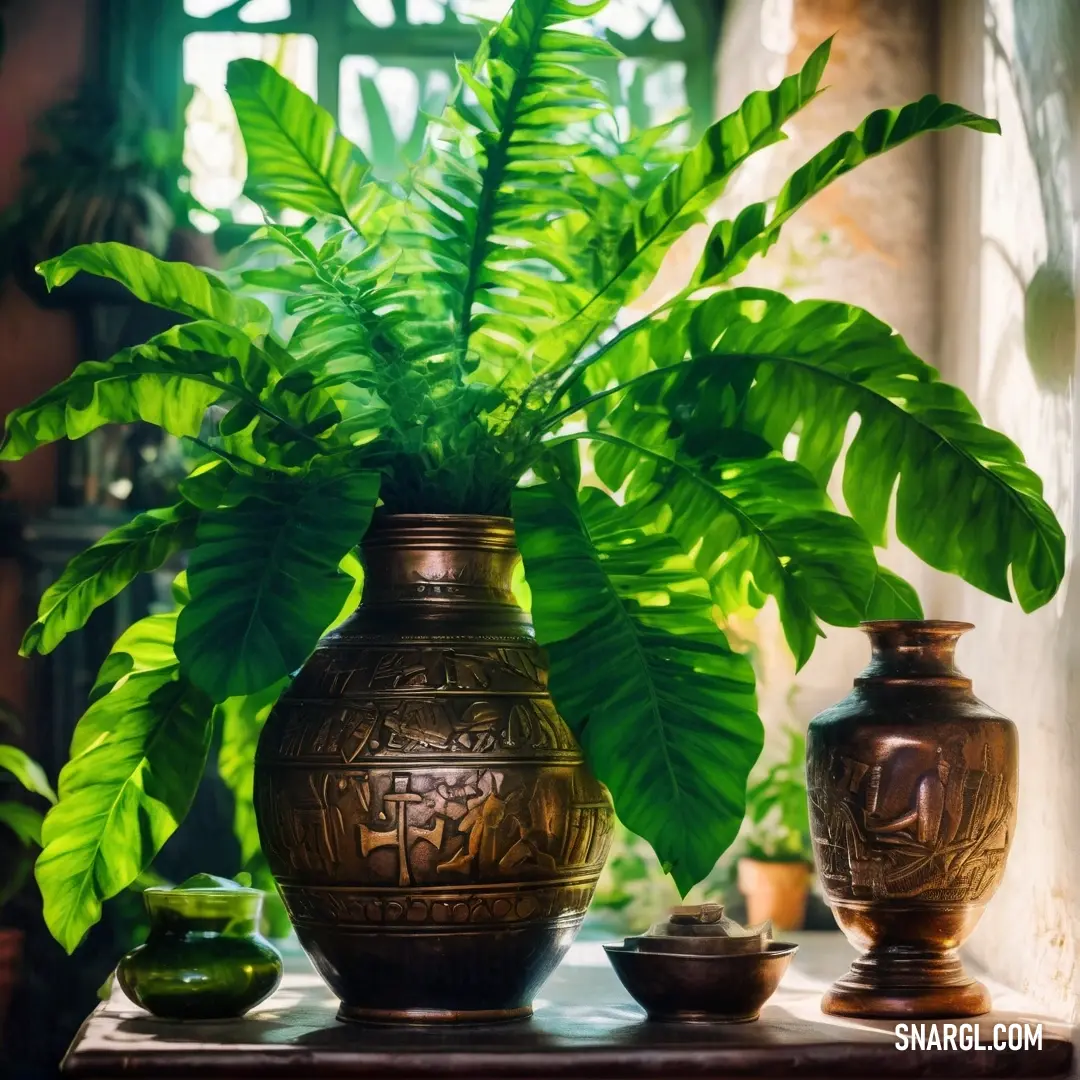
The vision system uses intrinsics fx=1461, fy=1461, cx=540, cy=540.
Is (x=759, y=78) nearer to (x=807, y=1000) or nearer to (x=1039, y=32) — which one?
(x=1039, y=32)

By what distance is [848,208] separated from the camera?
251 cm

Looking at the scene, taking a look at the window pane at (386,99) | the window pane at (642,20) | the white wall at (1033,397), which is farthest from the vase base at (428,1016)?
the window pane at (642,20)

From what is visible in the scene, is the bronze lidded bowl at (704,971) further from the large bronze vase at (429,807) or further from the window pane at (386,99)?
the window pane at (386,99)

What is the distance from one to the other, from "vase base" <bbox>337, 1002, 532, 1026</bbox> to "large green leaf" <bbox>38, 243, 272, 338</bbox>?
723 millimetres

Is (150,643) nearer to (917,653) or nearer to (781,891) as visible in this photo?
(917,653)

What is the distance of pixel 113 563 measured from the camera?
158 centimetres

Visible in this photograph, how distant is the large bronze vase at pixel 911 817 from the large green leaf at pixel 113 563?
712 mm

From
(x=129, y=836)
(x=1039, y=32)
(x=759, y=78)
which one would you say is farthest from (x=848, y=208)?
(x=129, y=836)

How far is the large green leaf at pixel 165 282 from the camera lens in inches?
59.3

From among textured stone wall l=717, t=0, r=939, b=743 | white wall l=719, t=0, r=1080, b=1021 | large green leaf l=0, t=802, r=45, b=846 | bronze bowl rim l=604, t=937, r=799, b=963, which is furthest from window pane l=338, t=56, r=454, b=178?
bronze bowl rim l=604, t=937, r=799, b=963

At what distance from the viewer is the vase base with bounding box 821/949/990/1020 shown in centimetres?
143

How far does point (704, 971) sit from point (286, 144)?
955mm

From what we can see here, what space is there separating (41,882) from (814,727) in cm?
81

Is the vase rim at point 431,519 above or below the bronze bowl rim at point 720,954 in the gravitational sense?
above
